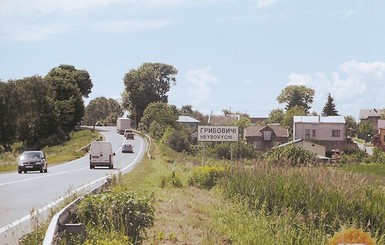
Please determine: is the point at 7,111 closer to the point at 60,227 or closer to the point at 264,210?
the point at 264,210

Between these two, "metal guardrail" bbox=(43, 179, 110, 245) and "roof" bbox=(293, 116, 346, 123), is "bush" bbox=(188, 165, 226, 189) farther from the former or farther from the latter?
"roof" bbox=(293, 116, 346, 123)

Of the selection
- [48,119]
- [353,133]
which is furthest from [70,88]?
[353,133]

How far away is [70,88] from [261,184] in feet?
329

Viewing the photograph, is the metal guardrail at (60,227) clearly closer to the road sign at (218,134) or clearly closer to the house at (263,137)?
the road sign at (218,134)

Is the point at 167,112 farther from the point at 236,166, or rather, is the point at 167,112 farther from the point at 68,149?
the point at 236,166

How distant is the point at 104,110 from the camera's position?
593 feet

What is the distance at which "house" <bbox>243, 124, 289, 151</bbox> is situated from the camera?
365 feet

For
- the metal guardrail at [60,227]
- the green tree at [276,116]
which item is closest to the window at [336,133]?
the green tree at [276,116]

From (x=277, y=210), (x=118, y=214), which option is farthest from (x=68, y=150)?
(x=118, y=214)

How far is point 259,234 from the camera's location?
1290cm

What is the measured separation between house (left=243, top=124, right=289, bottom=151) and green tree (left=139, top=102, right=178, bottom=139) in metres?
13.9

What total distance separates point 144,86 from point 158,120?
3106 cm

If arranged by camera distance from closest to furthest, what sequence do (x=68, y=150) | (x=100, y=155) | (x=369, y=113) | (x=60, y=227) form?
(x=60, y=227) → (x=100, y=155) → (x=68, y=150) → (x=369, y=113)

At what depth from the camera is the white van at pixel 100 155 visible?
171 ft
